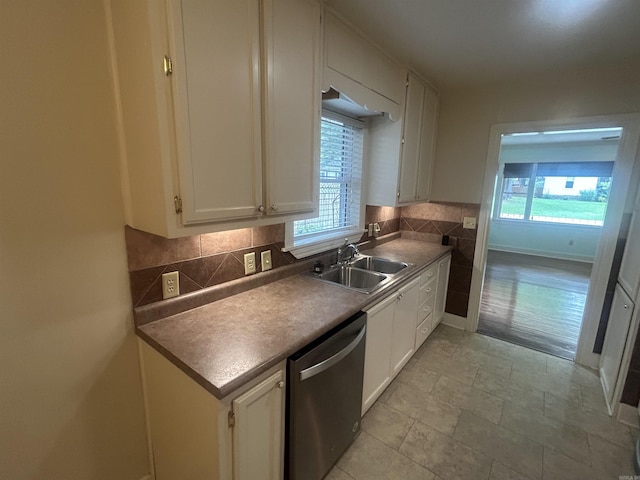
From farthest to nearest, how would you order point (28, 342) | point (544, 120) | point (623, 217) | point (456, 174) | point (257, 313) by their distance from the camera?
point (456, 174), point (544, 120), point (623, 217), point (257, 313), point (28, 342)

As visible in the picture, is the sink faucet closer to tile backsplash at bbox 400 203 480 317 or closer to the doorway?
tile backsplash at bbox 400 203 480 317

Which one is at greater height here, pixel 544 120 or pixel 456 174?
pixel 544 120

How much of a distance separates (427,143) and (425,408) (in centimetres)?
236

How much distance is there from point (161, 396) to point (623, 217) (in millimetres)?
3395

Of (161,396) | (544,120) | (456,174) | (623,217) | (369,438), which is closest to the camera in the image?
(161,396)

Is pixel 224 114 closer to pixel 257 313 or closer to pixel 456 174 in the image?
pixel 257 313

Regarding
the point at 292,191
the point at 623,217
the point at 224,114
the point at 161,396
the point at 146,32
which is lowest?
the point at 161,396

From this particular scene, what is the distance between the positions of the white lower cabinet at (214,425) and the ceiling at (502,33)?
1.95 m

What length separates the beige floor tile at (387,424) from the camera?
1833 millimetres

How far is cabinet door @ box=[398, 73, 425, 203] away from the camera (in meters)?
2.50

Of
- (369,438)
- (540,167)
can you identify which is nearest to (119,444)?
(369,438)

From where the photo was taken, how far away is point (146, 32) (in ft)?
3.11

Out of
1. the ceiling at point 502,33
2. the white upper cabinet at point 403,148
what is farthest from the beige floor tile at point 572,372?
the ceiling at point 502,33

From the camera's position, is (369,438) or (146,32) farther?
(369,438)
